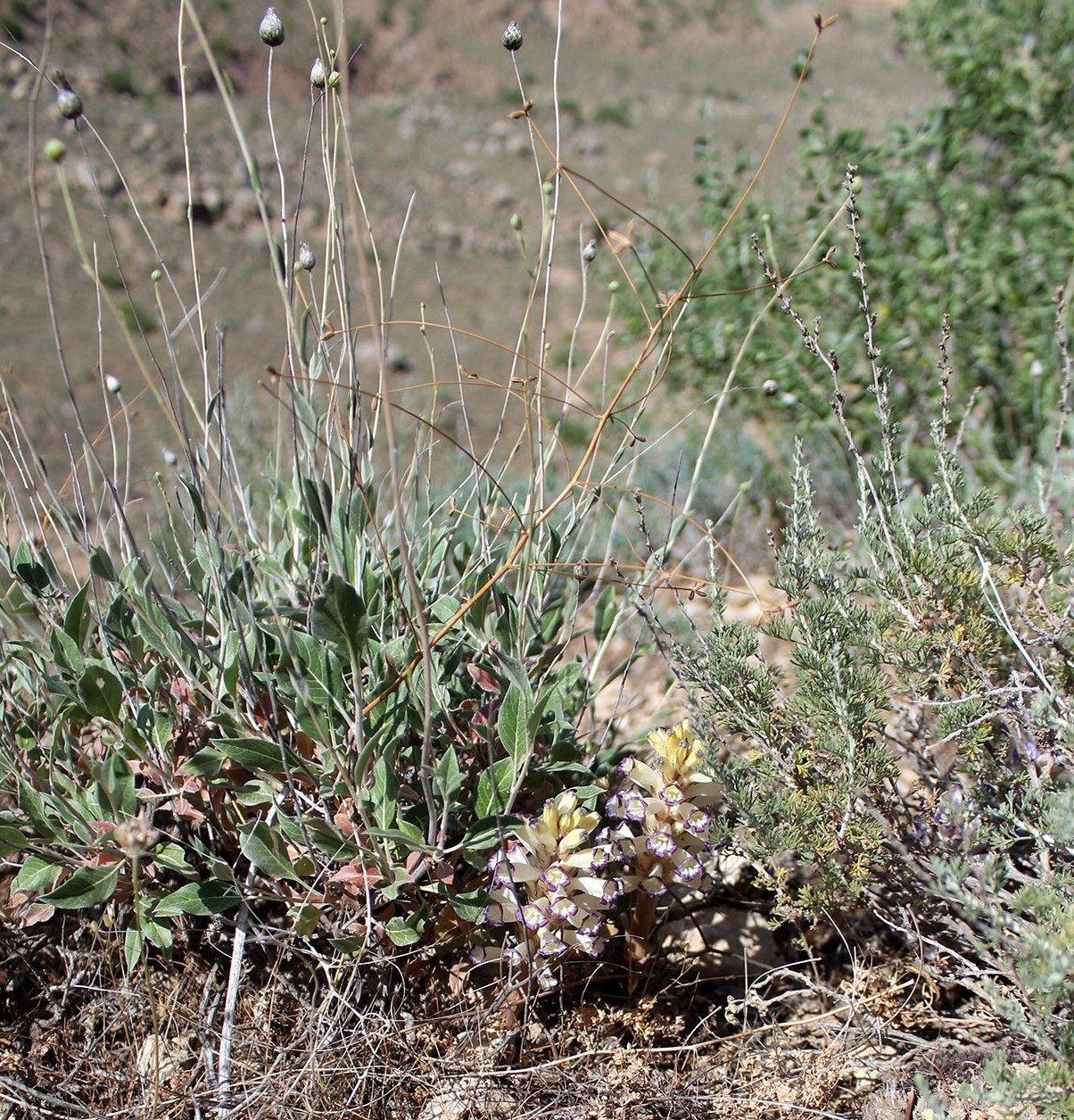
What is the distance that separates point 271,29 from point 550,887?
1226 mm

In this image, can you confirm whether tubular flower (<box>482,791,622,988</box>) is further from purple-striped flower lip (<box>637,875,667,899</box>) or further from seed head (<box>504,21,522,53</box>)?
seed head (<box>504,21,522,53</box>)

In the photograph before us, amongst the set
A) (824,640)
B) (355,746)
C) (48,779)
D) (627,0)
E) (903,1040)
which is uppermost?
(627,0)

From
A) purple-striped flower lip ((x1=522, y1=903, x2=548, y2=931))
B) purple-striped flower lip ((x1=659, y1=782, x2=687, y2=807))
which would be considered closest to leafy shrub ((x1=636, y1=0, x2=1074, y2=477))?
purple-striped flower lip ((x1=659, y1=782, x2=687, y2=807))

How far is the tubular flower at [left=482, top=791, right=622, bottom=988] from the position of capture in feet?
4.87

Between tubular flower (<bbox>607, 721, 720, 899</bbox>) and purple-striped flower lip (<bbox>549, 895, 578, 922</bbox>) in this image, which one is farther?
tubular flower (<bbox>607, 721, 720, 899</bbox>)

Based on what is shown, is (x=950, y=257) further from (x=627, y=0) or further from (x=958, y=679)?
(x=627, y=0)

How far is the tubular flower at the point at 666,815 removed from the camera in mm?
1595

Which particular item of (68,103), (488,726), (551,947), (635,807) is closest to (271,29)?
(68,103)

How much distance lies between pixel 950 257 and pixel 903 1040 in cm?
295

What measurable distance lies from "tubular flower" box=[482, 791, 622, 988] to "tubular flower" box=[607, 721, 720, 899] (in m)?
0.09

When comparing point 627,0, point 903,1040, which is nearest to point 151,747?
point 903,1040

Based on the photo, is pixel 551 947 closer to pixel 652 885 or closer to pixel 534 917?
pixel 534 917

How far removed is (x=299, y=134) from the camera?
68.2 feet

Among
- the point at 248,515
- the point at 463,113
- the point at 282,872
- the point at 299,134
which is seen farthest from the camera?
the point at 463,113
